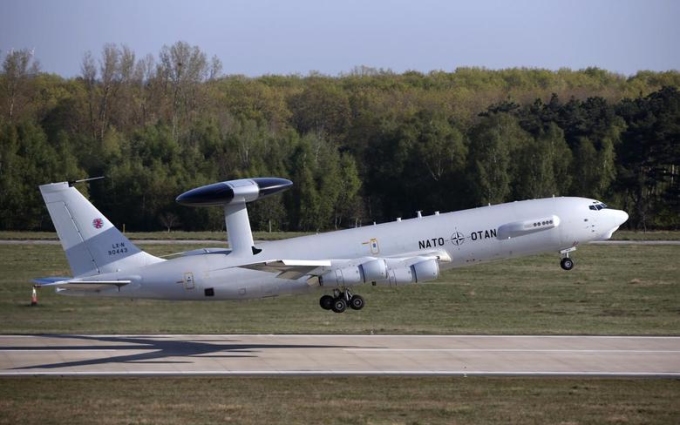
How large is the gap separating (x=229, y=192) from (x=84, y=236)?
700 cm

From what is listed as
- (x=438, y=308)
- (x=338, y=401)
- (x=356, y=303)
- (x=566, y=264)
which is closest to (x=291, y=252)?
(x=356, y=303)

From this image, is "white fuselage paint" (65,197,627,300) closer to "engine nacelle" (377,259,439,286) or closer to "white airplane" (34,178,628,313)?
"white airplane" (34,178,628,313)

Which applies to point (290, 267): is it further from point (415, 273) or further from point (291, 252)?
point (415, 273)

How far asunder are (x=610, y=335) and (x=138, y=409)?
2688 centimetres

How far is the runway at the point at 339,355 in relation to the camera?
146 ft

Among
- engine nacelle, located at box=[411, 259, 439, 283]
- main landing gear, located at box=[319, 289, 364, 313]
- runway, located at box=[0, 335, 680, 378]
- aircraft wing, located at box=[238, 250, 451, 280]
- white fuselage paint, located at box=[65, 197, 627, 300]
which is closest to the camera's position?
runway, located at box=[0, 335, 680, 378]

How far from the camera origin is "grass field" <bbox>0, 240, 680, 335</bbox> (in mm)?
56250

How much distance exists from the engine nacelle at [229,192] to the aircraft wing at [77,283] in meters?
5.38

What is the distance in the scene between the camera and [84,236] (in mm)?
48469

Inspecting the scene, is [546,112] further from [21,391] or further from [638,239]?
[21,391]

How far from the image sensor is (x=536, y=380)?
42.5 metres

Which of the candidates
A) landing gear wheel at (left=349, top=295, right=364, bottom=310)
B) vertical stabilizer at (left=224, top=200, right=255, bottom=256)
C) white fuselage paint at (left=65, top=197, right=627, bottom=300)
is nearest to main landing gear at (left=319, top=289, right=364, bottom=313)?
landing gear wheel at (left=349, top=295, right=364, bottom=310)

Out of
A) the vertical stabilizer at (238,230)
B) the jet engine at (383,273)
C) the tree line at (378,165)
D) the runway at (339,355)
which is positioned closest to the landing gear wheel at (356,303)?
the jet engine at (383,273)

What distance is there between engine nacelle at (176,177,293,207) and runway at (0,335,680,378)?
264 inches
